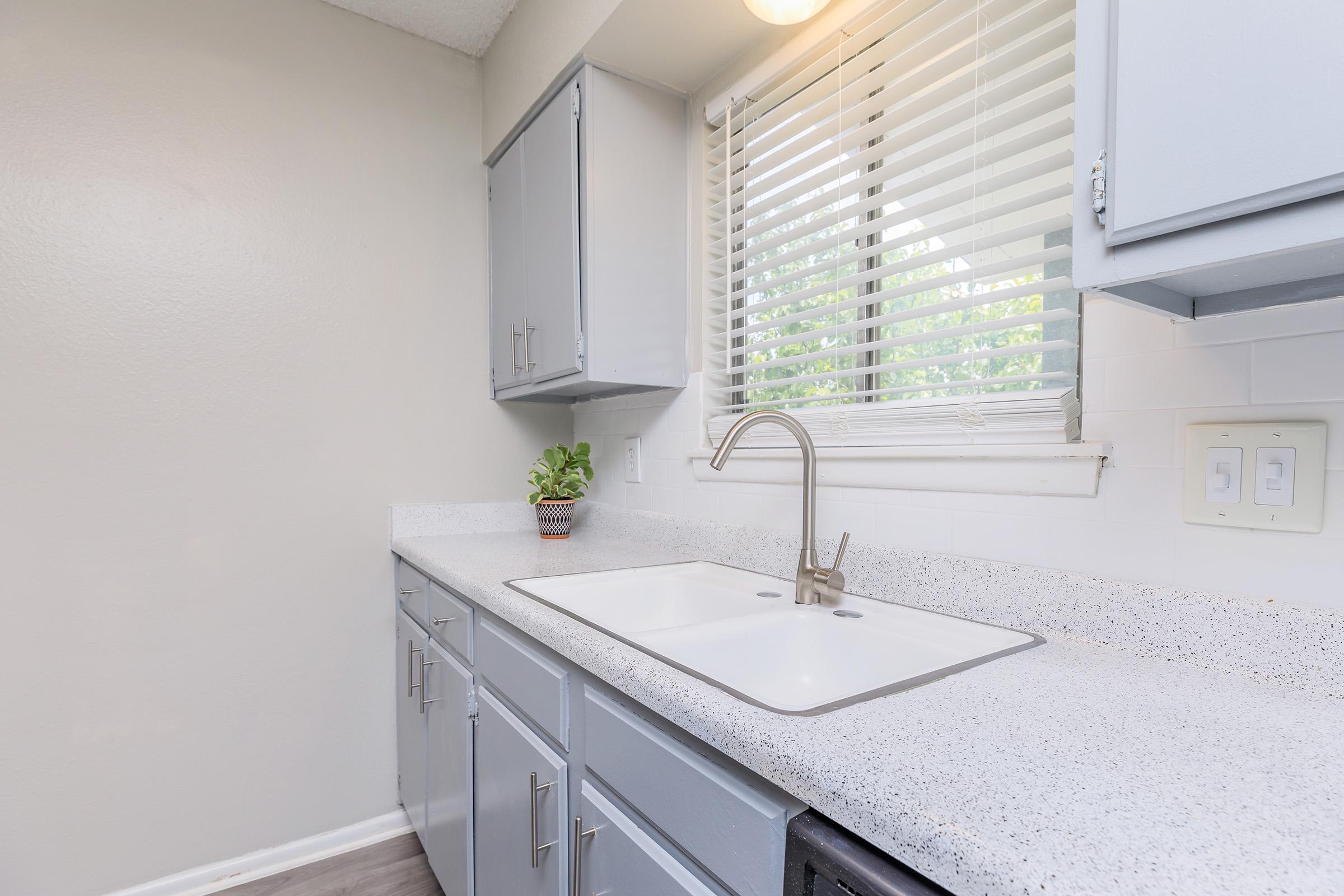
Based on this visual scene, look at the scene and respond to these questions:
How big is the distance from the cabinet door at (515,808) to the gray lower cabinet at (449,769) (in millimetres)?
60

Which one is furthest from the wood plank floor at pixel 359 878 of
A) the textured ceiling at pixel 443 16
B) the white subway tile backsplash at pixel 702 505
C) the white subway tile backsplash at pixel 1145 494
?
the textured ceiling at pixel 443 16

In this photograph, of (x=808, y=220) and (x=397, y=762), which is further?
(x=397, y=762)

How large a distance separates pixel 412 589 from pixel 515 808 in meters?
0.90

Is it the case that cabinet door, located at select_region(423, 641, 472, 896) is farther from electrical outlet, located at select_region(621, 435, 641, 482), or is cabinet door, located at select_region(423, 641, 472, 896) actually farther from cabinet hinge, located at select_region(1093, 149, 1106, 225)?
cabinet hinge, located at select_region(1093, 149, 1106, 225)

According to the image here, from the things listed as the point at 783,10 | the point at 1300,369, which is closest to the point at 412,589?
the point at 783,10

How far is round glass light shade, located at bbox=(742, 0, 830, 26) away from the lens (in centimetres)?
128

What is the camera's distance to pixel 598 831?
0.91 m

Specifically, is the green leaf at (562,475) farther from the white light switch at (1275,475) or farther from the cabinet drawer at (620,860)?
the white light switch at (1275,475)

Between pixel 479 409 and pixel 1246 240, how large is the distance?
81.1 inches

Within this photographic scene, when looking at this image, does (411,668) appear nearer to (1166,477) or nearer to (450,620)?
(450,620)

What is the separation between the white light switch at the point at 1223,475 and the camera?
83 centimetres

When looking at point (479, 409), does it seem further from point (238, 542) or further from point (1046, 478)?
point (1046, 478)

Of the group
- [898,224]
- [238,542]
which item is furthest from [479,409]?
[898,224]

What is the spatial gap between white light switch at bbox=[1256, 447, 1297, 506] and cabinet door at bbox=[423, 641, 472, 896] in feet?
4.63
